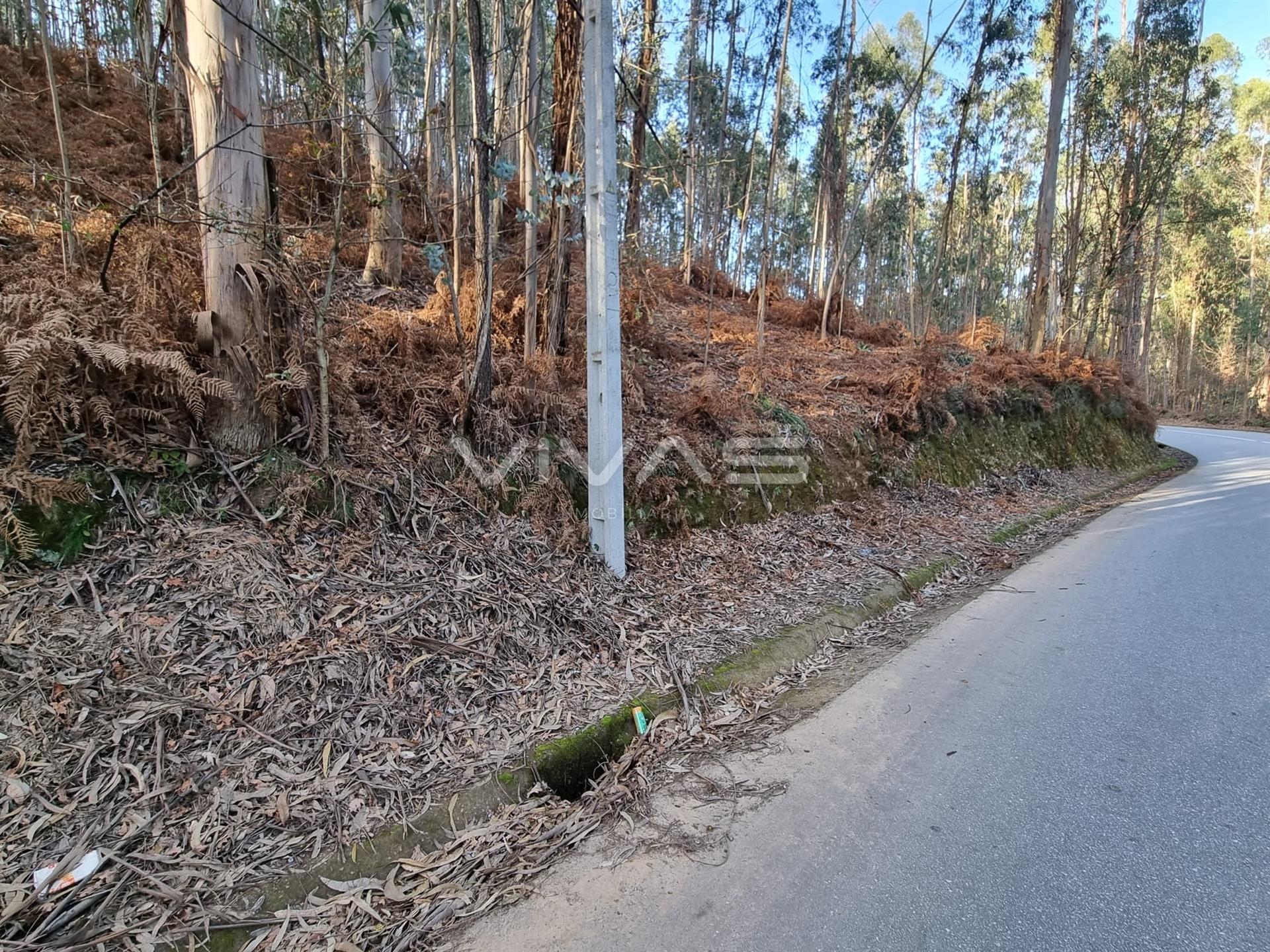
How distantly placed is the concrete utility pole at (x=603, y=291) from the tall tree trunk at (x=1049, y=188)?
1421 cm

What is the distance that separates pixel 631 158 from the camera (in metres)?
10.2

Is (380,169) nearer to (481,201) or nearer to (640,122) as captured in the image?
(481,201)

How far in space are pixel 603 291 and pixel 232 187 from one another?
2.24m

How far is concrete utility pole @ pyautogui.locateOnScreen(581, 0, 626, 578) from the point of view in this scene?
13.3 feet

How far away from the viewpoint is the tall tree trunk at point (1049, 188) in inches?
530

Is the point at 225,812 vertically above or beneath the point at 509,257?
beneath

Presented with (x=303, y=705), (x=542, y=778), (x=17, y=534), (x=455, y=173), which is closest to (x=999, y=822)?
(x=542, y=778)

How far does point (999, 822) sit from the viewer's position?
2.50 m

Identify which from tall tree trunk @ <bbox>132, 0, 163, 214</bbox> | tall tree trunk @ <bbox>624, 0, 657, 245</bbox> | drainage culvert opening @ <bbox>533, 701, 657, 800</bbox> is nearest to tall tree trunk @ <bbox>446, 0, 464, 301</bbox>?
tall tree trunk @ <bbox>132, 0, 163, 214</bbox>

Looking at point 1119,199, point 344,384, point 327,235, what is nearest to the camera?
point 344,384

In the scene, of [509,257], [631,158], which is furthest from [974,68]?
[509,257]

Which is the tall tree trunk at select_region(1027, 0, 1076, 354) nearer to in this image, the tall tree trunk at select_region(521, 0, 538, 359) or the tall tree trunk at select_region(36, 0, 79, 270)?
the tall tree trunk at select_region(521, 0, 538, 359)

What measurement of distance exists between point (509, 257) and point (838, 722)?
5.76 metres

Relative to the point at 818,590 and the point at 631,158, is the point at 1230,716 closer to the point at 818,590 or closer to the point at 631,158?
the point at 818,590
